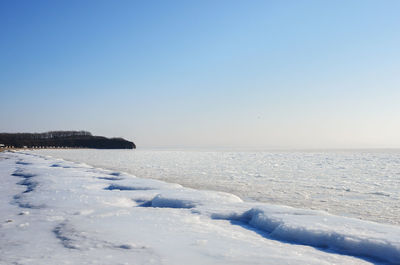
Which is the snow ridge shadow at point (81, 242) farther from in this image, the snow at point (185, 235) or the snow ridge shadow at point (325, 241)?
the snow ridge shadow at point (325, 241)

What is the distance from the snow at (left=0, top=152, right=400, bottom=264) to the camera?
323 cm

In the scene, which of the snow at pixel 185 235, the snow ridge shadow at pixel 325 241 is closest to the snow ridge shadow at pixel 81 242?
the snow at pixel 185 235

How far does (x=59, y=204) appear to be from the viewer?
612cm

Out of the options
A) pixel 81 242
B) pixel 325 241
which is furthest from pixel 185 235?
pixel 325 241

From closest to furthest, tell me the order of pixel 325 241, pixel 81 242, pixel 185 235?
pixel 81 242, pixel 325 241, pixel 185 235

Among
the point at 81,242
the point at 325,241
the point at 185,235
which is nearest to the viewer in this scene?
the point at 81,242

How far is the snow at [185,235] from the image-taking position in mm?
3232

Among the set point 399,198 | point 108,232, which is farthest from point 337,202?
point 108,232

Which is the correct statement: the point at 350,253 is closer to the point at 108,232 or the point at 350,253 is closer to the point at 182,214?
the point at 182,214

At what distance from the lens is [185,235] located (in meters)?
4.07

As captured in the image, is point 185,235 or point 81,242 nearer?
point 81,242

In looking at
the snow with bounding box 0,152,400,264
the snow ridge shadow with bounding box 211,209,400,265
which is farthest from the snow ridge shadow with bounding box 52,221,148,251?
the snow ridge shadow with bounding box 211,209,400,265

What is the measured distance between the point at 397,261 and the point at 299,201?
3.66 meters

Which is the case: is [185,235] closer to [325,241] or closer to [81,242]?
[81,242]
